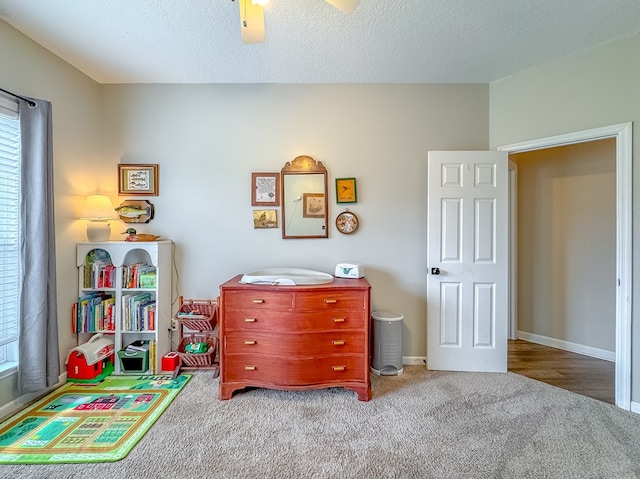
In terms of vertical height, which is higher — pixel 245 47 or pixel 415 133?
pixel 245 47

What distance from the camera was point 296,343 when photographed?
210 cm

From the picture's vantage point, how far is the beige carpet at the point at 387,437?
150cm

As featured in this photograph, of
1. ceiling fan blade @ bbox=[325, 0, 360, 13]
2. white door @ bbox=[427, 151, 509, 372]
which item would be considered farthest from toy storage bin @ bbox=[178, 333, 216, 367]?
ceiling fan blade @ bbox=[325, 0, 360, 13]

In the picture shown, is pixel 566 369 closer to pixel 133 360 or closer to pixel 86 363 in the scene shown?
pixel 133 360

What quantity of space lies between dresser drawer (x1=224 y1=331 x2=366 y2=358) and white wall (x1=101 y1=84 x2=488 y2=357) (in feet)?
2.47

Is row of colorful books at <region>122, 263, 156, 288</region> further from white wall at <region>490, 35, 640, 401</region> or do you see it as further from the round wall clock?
white wall at <region>490, 35, 640, 401</region>

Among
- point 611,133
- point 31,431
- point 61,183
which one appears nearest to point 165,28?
point 61,183

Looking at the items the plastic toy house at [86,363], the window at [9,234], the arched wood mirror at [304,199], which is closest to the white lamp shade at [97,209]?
the window at [9,234]

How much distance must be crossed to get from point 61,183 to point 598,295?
17.2 feet

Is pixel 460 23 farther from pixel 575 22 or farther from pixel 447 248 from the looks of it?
pixel 447 248

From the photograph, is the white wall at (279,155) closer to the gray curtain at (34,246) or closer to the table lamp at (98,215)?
the table lamp at (98,215)

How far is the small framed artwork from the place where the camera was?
8.93 feet

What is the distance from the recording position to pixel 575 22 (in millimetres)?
1927

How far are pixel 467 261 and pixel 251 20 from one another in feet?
8.01
